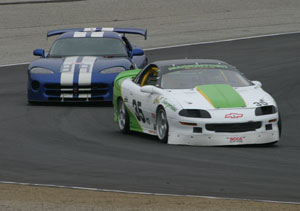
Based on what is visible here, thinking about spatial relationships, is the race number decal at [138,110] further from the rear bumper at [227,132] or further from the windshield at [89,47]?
the windshield at [89,47]

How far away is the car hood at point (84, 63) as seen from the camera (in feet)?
58.8

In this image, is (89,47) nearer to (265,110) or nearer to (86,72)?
(86,72)

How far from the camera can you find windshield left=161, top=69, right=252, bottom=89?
13375mm

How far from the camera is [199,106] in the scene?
12.4 m

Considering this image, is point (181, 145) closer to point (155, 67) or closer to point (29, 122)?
point (155, 67)

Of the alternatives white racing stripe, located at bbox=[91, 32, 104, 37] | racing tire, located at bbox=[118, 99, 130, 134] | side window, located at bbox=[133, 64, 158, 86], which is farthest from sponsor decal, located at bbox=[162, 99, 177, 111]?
white racing stripe, located at bbox=[91, 32, 104, 37]

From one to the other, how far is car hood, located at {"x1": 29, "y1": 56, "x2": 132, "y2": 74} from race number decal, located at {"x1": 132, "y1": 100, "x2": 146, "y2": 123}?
405 cm

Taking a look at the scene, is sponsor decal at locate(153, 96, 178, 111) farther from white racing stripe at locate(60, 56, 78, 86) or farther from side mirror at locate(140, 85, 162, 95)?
white racing stripe at locate(60, 56, 78, 86)

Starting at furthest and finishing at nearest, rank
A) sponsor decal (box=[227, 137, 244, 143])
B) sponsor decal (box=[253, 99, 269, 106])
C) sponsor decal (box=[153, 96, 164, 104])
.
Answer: sponsor decal (box=[153, 96, 164, 104])
sponsor decal (box=[253, 99, 269, 106])
sponsor decal (box=[227, 137, 244, 143])

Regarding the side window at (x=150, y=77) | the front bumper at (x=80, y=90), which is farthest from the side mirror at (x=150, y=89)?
the front bumper at (x=80, y=90)

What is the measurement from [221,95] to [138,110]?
158 cm

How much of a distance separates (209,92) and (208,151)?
1.25 metres

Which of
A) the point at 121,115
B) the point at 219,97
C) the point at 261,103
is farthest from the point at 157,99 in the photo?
the point at 121,115

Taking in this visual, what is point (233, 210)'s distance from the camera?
795 centimetres
